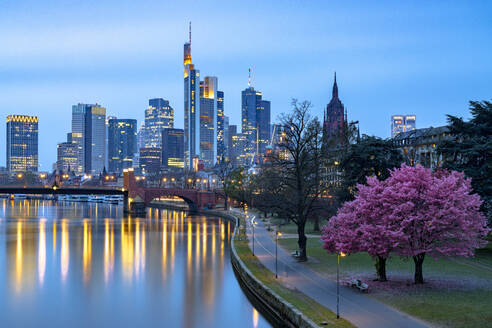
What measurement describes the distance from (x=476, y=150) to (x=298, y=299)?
24196mm

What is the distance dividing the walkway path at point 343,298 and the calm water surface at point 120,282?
11.2 feet

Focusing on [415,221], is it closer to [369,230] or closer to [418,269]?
[369,230]

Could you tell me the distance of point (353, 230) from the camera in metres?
32.9

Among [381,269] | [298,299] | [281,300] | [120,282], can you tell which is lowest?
[120,282]

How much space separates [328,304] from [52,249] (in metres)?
47.7

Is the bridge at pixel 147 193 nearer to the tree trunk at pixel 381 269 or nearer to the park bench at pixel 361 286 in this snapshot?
the tree trunk at pixel 381 269

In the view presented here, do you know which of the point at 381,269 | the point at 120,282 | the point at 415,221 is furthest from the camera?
the point at 120,282

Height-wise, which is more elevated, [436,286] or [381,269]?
[381,269]

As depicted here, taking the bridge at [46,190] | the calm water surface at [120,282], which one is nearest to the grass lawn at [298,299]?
the calm water surface at [120,282]

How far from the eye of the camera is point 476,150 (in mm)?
43625

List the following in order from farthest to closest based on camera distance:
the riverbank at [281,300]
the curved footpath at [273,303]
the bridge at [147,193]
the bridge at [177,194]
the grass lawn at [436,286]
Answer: the bridge at [177,194], the bridge at [147,193], the curved footpath at [273,303], the grass lawn at [436,286], the riverbank at [281,300]

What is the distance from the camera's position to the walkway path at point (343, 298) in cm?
2355

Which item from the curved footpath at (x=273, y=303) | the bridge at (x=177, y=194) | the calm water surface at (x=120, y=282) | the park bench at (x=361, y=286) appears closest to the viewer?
the curved footpath at (x=273, y=303)

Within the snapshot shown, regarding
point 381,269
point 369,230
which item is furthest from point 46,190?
point 369,230
